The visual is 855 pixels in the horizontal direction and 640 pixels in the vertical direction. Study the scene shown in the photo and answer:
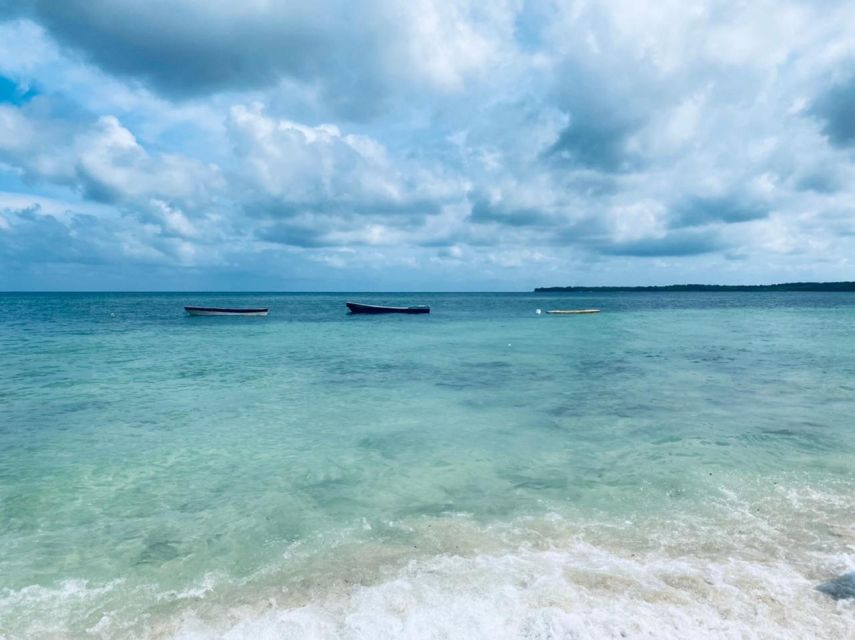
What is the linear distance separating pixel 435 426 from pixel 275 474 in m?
4.95

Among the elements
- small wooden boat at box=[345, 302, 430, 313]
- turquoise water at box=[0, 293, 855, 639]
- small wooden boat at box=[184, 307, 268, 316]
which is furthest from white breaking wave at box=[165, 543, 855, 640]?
small wooden boat at box=[345, 302, 430, 313]

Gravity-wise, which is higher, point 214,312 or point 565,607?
point 565,607

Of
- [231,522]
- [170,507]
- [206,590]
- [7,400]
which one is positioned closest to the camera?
[206,590]

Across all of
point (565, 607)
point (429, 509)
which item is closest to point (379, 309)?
point (429, 509)

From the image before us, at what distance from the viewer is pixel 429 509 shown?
881cm

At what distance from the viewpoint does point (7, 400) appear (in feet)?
57.6

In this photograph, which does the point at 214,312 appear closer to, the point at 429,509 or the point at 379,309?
the point at 379,309

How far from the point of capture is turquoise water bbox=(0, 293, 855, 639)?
5.85m

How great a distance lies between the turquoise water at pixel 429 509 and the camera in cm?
585

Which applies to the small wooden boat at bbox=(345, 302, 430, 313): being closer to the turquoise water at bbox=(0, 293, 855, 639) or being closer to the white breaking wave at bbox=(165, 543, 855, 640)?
the turquoise water at bbox=(0, 293, 855, 639)

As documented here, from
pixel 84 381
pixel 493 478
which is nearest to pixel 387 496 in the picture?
pixel 493 478

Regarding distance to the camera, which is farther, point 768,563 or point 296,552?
point 296,552

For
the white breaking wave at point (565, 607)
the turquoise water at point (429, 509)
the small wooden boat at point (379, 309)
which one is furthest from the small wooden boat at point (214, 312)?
the white breaking wave at point (565, 607)

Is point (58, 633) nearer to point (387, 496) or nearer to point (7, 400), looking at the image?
point (387, 496)
